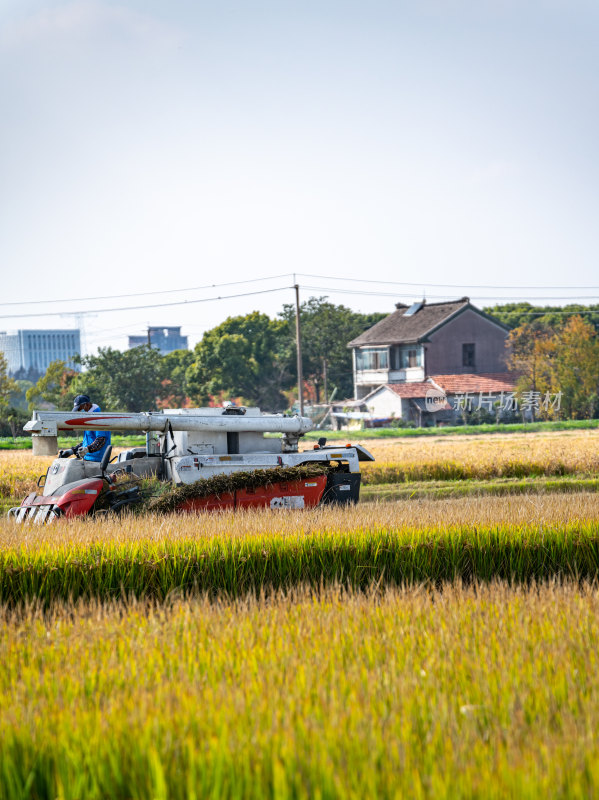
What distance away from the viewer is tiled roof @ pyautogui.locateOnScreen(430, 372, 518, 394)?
2216 inches

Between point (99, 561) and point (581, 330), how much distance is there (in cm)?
5322

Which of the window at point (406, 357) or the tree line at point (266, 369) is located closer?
the tree line at point (266, 369)

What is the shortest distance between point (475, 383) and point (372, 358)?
8511 millimetres

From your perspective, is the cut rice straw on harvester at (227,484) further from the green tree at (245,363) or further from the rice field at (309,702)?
the green tree at (245,363)

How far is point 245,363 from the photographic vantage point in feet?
206

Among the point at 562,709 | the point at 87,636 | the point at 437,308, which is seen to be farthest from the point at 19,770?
the point at 437,308

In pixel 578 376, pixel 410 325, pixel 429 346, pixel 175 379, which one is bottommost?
pixel 578 376

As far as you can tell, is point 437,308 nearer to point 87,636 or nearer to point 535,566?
point 535,566

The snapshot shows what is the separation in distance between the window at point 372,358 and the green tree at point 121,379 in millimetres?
15596

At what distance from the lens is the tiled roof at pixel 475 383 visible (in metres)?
56.3

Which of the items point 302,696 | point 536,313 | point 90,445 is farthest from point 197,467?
point 536,313

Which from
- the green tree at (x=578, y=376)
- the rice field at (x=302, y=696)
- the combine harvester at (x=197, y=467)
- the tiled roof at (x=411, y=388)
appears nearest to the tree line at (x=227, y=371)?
the tiled roof at (x=411, y=388)

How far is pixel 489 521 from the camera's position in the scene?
1002 centimetres

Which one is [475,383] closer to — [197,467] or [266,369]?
[266,369]
